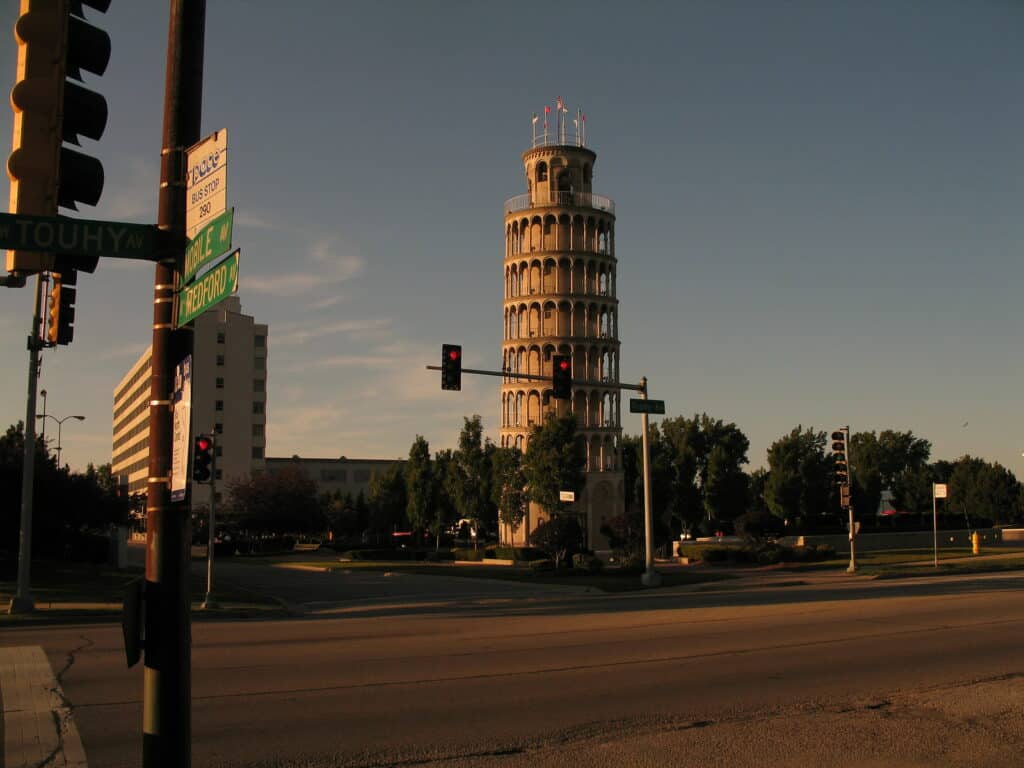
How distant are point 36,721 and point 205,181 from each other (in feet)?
27.3

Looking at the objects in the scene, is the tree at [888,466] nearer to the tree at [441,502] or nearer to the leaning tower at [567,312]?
the leaning tower at [567,312]

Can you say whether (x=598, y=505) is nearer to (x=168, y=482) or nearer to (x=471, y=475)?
(x=471, y=475)

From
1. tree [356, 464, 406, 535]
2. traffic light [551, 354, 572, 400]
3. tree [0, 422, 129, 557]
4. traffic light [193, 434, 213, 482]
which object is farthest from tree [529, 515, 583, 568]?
→ tree [356, 464, 406, 535]

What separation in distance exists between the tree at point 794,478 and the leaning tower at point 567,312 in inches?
522

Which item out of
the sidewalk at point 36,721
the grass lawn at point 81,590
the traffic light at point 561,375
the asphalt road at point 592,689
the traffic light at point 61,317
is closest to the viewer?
the sidewalk at point 36,721

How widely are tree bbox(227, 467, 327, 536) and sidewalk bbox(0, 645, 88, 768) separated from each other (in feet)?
239

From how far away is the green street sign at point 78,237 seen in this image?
18.8ft

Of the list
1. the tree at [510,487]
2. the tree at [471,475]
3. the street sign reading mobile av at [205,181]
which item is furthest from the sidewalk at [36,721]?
the tree at [471,475]

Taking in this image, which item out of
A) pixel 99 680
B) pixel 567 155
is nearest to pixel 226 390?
pixel 567 155

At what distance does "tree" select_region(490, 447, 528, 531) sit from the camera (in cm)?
7281

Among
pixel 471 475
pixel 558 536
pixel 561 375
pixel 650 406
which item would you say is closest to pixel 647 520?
pixel 650 406

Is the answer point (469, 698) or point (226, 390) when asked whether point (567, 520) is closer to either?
point (469, 698)

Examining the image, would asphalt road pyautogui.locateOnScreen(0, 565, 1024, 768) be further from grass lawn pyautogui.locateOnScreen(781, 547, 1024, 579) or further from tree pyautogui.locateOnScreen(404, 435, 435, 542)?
tree pyautogui.locateOnScreen(404, 435, 435, 542)

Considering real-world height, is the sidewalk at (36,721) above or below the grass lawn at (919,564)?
above
